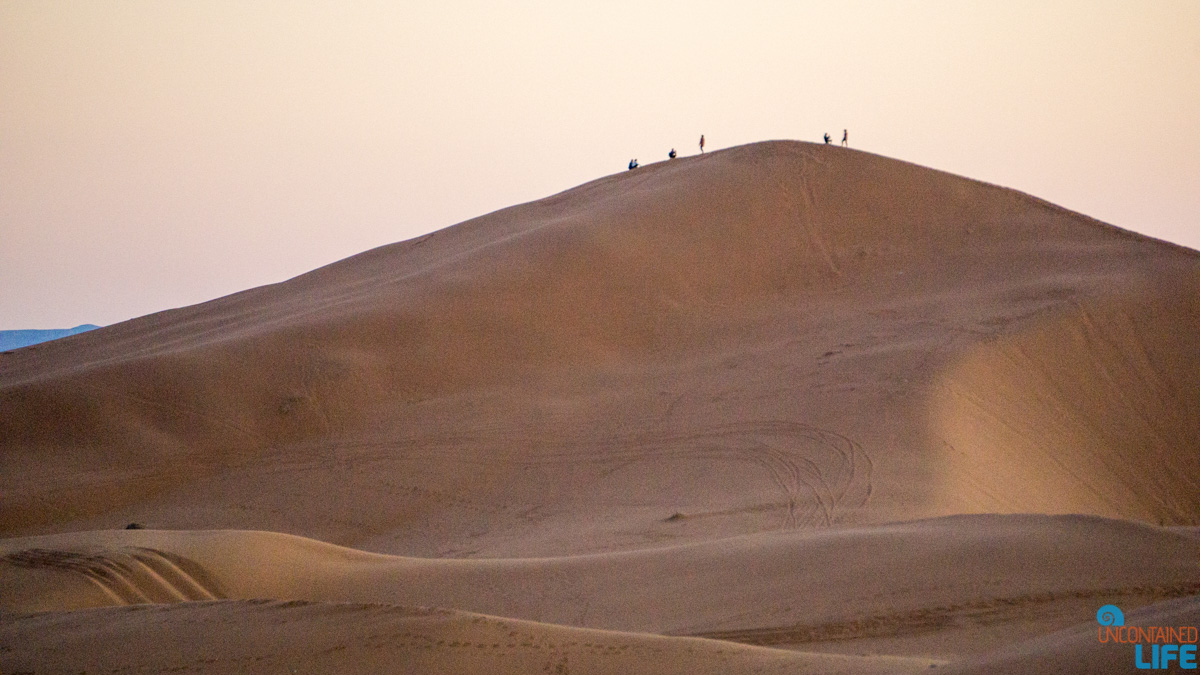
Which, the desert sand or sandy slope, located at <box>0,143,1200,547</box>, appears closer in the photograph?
the desert sand

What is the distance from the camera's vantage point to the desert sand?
5043 mm

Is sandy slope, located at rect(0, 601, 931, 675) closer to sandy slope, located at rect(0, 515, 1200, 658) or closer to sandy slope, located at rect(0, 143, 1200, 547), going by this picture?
sandy slope, located at rect(0, 515, 1200, 658)

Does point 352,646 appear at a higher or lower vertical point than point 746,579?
higher

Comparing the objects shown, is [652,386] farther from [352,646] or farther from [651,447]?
[352,646]

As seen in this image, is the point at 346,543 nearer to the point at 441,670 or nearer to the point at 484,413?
the point at 484,413

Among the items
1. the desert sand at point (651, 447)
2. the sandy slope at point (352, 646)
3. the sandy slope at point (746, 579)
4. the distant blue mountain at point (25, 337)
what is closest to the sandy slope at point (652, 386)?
the desert sand at point (651, 447)

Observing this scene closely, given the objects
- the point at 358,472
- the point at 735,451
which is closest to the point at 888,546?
the point at 735,451

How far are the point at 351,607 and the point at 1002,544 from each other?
14.1 feet

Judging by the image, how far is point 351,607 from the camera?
4648mm

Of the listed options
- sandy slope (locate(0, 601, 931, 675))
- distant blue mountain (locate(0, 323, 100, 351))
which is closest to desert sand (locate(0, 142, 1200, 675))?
sandy slope (locate(0, 601, 931, 675))

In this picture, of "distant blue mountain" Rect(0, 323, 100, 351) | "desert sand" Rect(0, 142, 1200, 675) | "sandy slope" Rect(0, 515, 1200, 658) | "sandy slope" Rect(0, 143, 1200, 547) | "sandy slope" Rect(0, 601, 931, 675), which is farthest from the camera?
"distant blue mountain" Rect(0, 323, 100, 351)

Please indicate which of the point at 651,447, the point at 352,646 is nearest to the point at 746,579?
the point at 352,646

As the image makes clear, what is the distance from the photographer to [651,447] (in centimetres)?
1225

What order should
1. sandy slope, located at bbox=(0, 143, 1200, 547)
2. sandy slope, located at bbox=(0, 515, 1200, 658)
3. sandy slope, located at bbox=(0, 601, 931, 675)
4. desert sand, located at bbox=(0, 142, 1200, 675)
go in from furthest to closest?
sandy slope, located at bbox=(0, 143, 1200, 547), sandy slope, located at bbox=(0, 515, 1200, 658), desert sand, located at bbox=(0, 142, 1200, 675), sandy slope, located at bbox=(0, 601, 931, 675)
